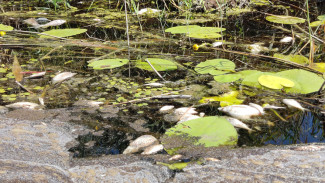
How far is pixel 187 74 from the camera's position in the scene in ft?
4.98

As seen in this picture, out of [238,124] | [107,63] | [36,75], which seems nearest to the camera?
[238,124]

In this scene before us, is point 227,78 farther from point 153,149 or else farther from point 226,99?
point 153,149

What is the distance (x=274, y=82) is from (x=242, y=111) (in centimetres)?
25

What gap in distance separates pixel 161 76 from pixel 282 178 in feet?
2.74

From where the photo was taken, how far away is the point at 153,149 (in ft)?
3.09

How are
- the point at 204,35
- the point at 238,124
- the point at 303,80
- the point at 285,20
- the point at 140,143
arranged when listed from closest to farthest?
the point at 140,143, the point at 238,124, the point at 303,80, the point at 204,35, the point at 285,20

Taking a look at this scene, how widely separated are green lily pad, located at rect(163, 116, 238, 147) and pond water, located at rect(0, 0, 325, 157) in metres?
0.04

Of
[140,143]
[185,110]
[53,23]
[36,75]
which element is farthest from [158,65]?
[53,23]

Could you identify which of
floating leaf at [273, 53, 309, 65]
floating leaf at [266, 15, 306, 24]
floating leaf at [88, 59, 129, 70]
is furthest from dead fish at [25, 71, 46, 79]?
floating leaf at [266, 15, 306, 24]

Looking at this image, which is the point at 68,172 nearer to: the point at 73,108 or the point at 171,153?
the point at 171,153

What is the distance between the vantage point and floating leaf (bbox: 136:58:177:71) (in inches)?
61.1

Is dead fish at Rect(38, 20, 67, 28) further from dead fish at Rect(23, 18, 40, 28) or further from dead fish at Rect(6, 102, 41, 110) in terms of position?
dead fish at Rect(6, 102, 41, 110)

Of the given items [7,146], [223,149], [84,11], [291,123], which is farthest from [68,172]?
[84,11]

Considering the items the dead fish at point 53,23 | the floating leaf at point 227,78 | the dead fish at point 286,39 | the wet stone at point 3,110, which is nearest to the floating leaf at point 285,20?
the dead fish at point 286,39
